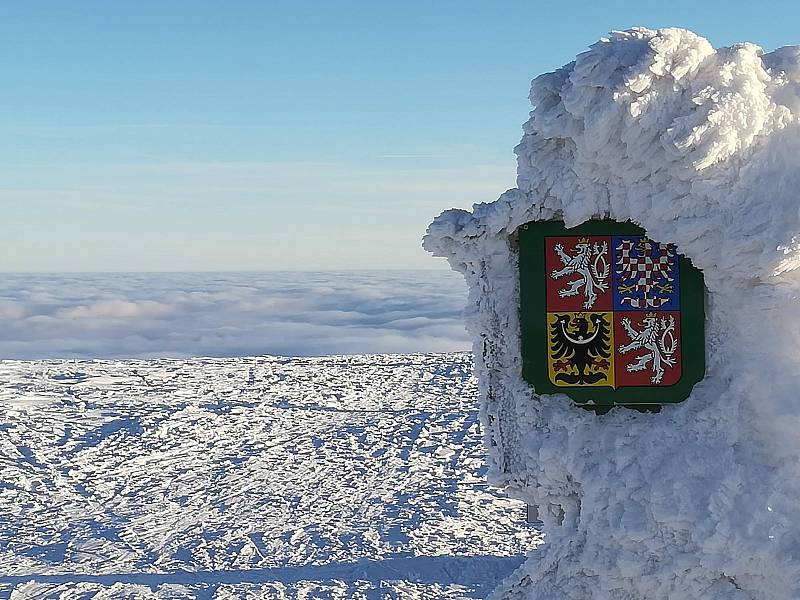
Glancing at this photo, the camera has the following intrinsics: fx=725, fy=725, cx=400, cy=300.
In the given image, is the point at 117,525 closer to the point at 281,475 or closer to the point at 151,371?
the point at 281,475

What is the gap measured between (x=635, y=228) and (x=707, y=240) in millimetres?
237

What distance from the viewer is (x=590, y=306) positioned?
7.95 ft

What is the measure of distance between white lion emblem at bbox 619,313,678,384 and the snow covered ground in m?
3.83

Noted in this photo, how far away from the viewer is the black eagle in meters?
2.43

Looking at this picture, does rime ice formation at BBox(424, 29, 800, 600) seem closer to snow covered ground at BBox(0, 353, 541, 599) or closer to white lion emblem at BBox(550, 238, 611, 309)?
white lion emblem at BBox(550, 238, 611, 309)

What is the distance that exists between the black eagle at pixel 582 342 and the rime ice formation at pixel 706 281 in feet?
0.54

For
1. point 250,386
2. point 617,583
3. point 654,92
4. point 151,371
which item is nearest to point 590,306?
point 654,92

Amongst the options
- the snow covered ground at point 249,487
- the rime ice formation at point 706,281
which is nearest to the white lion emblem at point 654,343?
the rime ice formation at point 706,281

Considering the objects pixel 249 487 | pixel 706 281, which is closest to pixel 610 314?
pixel 706 281

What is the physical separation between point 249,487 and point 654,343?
6.42 meters

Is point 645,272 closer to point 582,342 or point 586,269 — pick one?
point 586,269

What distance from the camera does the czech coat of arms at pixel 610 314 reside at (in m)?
2.38

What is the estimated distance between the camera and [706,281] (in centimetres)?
234

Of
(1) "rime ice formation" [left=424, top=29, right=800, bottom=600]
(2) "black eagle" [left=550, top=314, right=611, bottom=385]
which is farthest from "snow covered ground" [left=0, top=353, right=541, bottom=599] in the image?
(2) "black eagle" [left=550, top=314, right=611, bottom=385]
